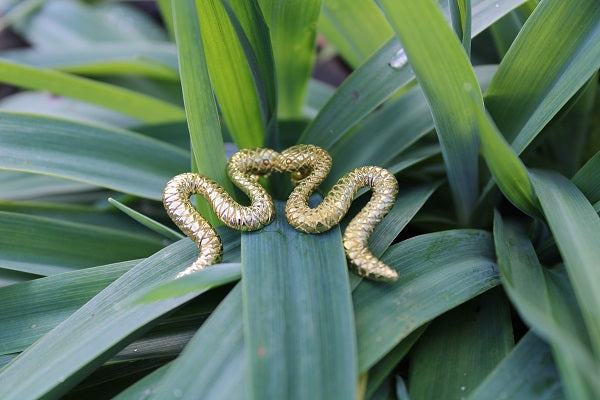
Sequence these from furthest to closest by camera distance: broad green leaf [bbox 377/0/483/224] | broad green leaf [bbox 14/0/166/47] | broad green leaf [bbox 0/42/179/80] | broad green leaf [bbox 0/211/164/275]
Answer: broad green leaf [bbox 14/0/166/47], broad green leaf [bbox 0/42/179/80], broad green leaf [bbox 0/211/164/275], broad green leaf [bbox 377/0/483/224]

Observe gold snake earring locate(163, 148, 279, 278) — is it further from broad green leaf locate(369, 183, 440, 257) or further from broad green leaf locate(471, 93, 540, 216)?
broad green leaf locate(471, 93, 540, 216)

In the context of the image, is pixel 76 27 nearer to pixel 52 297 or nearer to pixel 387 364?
pixel 52 297

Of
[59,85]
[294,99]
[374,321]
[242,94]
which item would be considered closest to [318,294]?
[374,321]

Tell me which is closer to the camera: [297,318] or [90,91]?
[297,318]

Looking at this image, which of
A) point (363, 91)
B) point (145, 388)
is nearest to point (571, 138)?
point (363, 91)

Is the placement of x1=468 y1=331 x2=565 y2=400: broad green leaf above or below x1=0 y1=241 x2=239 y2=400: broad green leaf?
Answer: below

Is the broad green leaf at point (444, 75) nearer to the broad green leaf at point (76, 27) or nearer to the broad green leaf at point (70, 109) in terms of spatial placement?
the broad green leaf at point (70, 109)

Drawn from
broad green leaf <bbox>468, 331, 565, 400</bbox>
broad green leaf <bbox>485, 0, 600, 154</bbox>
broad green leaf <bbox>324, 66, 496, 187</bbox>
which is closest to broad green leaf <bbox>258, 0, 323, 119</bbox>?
broad green leaf <bbox>324, 66, 496, 187</bbox>
